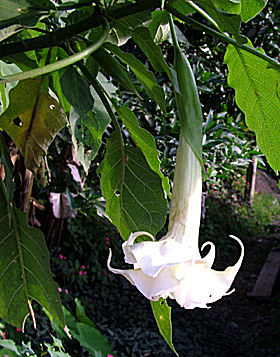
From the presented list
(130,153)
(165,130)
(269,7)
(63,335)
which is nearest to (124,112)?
(130,153)

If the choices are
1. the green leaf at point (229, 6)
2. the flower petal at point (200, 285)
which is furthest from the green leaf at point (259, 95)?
the flower petal at point (200, 285)

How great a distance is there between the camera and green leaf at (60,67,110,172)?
39 cm

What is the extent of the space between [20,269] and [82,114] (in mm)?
241

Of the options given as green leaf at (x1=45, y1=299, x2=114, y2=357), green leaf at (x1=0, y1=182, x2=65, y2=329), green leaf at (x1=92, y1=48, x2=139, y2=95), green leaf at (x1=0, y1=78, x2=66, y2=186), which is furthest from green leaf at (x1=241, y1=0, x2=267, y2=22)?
green leaf at (x1=45, y1=299, x2=114, y2=357)

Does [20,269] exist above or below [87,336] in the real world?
above

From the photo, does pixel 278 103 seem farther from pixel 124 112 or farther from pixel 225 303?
pixel 225 303

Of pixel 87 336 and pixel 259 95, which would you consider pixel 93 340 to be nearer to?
pixel 87 336

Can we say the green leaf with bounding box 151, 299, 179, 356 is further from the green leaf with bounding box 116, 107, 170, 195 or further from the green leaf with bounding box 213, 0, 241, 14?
the green leaf with bounding box 213, 0, 241, 14

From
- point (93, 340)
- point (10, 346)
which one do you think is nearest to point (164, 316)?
point (10, 346)

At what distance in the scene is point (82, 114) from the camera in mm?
395

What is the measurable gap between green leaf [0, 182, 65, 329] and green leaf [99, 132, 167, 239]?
0.35ft

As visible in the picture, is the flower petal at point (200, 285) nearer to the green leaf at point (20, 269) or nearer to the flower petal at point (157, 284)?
the flower petal at point (157, 284)

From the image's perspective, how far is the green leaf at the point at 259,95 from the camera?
41cm

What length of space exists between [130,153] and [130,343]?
7.53ft
